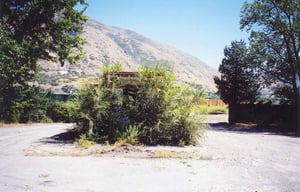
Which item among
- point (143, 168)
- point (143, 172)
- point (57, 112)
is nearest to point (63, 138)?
point (143, 168)

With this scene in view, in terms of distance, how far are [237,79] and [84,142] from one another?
65.9ft

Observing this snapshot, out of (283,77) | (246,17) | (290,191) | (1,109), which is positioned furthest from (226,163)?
(246,17)

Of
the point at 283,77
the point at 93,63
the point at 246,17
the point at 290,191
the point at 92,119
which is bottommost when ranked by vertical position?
the point at 290,191

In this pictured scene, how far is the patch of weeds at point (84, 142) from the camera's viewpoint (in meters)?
12.1

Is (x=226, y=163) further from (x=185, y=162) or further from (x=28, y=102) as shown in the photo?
(x=28, y=102)

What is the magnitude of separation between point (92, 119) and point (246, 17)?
20.3 m

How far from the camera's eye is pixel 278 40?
90.6 feet

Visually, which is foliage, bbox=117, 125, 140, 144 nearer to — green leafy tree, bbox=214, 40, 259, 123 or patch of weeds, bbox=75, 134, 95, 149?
patch of weeds, bbox=75, 134, 95, 149

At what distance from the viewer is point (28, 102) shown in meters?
22.2

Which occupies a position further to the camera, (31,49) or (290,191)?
(31,49)

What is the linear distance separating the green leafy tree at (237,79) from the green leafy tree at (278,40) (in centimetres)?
135

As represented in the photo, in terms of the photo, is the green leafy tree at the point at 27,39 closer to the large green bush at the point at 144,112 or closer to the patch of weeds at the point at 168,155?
the large green bush at the point at 144,112

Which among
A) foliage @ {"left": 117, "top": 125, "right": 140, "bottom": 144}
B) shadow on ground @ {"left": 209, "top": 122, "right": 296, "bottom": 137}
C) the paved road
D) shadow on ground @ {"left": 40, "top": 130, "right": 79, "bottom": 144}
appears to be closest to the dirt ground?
the paved road

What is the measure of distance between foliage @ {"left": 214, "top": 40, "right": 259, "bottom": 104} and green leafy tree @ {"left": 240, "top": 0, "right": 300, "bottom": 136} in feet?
4.37
